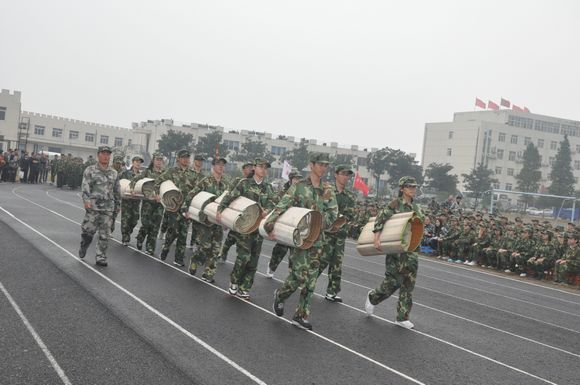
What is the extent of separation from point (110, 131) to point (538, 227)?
92694 millimetres

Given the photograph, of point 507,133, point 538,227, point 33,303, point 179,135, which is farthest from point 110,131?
point 33,303

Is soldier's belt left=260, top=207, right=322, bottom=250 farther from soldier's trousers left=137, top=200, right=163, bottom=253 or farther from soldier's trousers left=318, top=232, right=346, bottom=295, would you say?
soldier's trousers left=137, top=200, right=163, bottom=253

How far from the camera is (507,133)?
8900 centimetres

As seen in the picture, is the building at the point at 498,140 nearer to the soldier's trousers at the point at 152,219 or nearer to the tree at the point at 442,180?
the tree at the point at 442,180

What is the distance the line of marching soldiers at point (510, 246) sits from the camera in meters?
17.5

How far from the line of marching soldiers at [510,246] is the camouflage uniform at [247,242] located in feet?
38.5

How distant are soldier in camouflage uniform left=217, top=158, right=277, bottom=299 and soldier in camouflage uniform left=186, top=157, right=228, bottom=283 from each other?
975mm

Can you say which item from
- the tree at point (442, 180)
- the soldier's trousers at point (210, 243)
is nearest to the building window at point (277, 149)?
the tree at point (442, 180)

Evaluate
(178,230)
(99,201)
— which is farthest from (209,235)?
(99,201)

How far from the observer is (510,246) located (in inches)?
768

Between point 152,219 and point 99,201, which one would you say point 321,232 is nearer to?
point 99,201

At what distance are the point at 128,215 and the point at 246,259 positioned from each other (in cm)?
580

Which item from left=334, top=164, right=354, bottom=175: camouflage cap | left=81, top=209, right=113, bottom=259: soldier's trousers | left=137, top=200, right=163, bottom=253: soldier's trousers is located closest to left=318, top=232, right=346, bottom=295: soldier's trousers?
left=334, top=164, right=354, bottom=175: camouflage cap

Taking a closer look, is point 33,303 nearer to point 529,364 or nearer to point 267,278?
point 267,278
